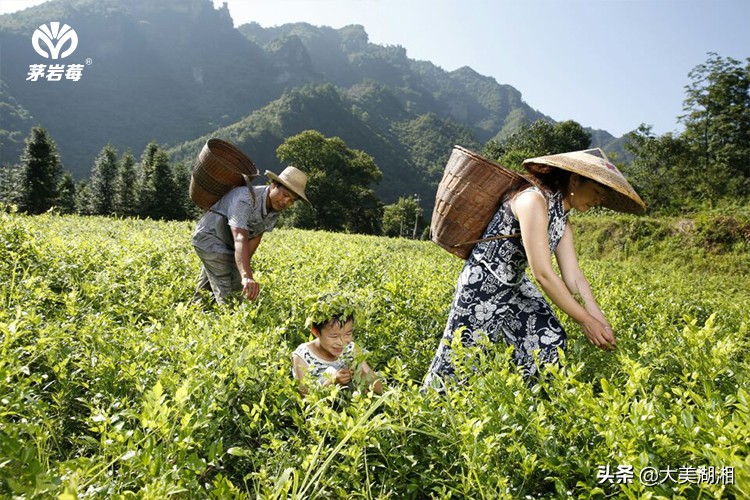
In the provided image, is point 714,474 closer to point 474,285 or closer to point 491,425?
point 491,425

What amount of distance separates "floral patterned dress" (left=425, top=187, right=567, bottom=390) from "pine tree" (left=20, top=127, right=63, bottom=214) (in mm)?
41644

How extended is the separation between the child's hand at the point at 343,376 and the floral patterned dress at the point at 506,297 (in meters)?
0.49

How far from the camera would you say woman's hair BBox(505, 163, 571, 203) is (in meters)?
2.80

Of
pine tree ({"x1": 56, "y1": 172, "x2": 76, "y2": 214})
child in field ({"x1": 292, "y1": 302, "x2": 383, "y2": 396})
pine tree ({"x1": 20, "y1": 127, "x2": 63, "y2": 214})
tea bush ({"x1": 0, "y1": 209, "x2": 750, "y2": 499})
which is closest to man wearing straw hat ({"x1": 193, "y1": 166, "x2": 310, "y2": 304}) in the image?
tea bush ({"x1": 0, "y1": 209, "x2": 750, "y2": 499})

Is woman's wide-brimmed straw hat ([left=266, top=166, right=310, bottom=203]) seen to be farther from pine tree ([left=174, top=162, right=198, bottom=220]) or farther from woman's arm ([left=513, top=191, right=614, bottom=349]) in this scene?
pine tree ([left=174, top=162, right=198, bottom=220])

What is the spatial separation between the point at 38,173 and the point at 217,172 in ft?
132

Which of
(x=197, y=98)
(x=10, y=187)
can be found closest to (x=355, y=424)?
(x=10, y=187)

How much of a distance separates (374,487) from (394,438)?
0.65 feet

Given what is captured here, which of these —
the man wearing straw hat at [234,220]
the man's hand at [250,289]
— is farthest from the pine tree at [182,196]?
the man's hand at [250,289]

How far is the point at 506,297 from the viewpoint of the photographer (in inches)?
110

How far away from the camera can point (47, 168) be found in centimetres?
3625

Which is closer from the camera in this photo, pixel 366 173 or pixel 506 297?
pixel 506 297

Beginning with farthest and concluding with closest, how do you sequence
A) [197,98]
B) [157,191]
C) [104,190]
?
1. [197,98]
2. [104,190]
3. [157,191]

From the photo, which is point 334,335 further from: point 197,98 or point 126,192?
point 197,98
